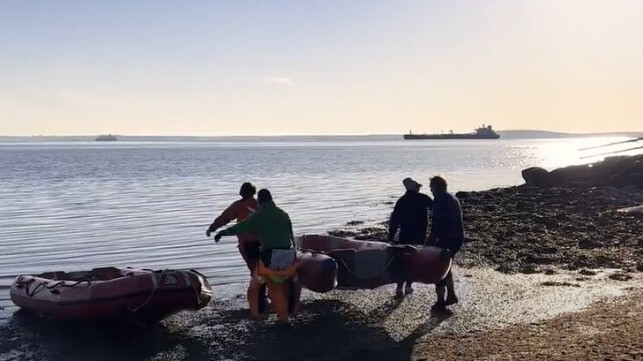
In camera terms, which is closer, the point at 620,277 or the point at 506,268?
the point at 620,277

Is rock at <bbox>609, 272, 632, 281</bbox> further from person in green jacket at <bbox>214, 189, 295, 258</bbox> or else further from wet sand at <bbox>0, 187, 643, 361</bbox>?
person in green jacket at <bbox>214, 189, 295, 258</bbox>

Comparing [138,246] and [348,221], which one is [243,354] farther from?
[348,221]

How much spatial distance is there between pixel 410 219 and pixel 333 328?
2.37m

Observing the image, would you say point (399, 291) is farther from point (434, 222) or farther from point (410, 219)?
point (434, 222)

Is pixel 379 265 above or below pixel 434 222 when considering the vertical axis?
below

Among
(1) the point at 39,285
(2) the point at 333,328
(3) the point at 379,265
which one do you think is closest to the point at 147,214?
(1) the point at 39,285

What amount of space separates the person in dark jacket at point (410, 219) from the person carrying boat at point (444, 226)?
0.81m

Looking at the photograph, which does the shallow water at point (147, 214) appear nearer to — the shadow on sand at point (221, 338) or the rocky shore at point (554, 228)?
the shadow on sand at point (221, 338)

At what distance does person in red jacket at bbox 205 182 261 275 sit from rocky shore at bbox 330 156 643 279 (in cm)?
526

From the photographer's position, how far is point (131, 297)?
977cm

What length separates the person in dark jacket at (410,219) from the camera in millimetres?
11000

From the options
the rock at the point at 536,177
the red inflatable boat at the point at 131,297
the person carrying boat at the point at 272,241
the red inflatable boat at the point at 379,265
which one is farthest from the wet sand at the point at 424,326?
the rock at the point at 536,177

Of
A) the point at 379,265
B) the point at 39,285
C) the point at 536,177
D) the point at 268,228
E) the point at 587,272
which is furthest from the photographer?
the point at 536,177

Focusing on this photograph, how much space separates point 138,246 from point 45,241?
2.78 m
